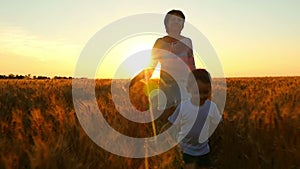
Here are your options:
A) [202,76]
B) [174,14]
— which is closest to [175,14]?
[174,14]

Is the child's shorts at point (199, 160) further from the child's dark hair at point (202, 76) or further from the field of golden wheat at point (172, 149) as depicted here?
the child's dark hair at point (202, 76)

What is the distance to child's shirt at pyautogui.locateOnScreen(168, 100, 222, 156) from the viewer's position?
4086 millimetres

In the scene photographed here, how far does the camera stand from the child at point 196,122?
4059 millimetres

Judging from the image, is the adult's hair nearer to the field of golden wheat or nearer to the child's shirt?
the child's shirt

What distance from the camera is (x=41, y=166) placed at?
238 centimetres

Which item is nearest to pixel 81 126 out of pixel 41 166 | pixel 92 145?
pixel 92 145

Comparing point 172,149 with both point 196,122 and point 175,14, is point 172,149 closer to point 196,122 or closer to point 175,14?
point 196,122

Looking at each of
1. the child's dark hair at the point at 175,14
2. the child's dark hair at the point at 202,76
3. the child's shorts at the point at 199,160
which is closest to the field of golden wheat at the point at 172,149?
the child's shorts at the point at 199,160

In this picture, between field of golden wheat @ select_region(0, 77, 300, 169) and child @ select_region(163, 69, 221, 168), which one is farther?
child @ select_region(163, 69, 221, 168)

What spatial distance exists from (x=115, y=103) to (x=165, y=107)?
0.67m

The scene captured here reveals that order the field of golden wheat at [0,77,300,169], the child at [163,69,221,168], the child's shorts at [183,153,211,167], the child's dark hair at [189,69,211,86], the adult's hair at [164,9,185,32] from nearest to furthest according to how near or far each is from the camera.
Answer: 1. the field of golden wheat at [0,77,300,169]
2. the child's dark hair at [189,69,211,86]
3. the child at [163,69,221,168]
4. the child's shorts at [183,153,211,167]
5. the adult's hair at [164,9,185,32]

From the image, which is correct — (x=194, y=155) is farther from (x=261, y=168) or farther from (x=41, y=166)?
(x=41, y=166)

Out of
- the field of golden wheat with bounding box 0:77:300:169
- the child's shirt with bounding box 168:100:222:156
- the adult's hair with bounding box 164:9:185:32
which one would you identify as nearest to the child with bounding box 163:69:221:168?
the child's shirt with bounding box 168:100:222:156

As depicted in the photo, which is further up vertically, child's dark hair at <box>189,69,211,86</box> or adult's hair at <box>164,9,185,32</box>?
adult's hair at <box>164,9,185,32</box>
